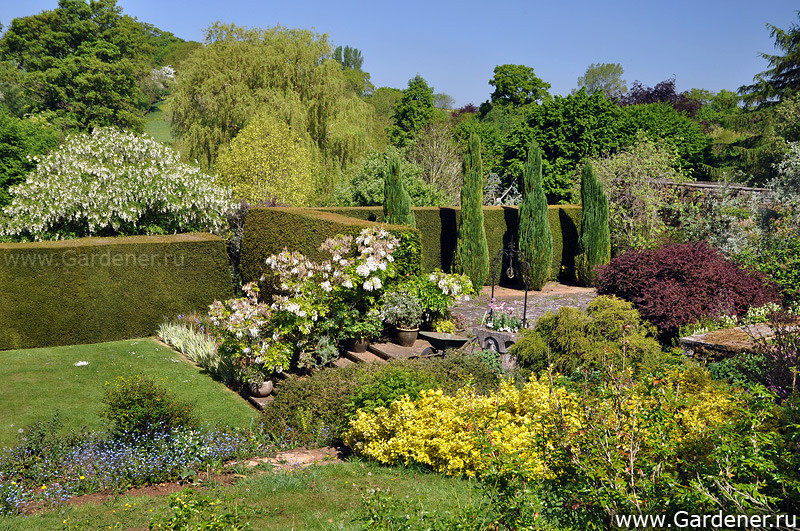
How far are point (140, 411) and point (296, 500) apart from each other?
2.66m

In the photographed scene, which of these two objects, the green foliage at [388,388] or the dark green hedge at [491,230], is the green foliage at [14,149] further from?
the green foliage at [388,388]

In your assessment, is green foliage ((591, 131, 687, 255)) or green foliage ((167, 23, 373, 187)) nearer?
green foliage ((591, 131, 687, 255))

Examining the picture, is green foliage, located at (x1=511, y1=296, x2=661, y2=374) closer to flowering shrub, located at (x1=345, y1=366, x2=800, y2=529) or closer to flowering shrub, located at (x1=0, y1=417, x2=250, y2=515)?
flowering shrub, located at (x1=345, y1=366, x2=800, y2=529)

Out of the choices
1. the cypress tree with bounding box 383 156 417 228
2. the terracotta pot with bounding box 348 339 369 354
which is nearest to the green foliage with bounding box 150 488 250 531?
the terracotta pot with bounding box 348 339 369 354

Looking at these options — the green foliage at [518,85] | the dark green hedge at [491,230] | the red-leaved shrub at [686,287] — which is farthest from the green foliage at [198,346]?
the green foliage at [518,85]

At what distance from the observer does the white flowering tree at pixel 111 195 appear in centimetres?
1572

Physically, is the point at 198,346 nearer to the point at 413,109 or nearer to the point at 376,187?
the point at 376,187

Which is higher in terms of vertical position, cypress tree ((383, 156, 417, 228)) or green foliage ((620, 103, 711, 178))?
green foliage ((620, 103, 711, 178))

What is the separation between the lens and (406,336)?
10.4 m

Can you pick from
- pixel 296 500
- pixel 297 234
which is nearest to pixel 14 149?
pixel 297 234

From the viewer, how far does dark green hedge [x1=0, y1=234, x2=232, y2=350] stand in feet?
39.7

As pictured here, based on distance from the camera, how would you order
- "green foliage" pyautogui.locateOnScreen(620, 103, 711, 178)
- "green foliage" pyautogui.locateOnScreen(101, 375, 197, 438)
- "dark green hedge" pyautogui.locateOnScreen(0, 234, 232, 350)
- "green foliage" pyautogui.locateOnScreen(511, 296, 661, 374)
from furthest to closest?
"green foliage" pyautogui.locateOnScreen(620, 103, 711, 178), "dark green hedge" pyautogui.locateOnScreen(0, 234, 232, 350), "green foliage" pyautogui.locateOnScreen(511, 296, 661, 374), "green foliage" pyautogui.locateOnScreen(101, 375, 197, 438)

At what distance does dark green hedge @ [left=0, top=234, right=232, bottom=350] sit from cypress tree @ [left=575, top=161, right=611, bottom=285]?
11679 mm

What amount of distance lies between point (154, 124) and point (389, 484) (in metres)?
61.9
